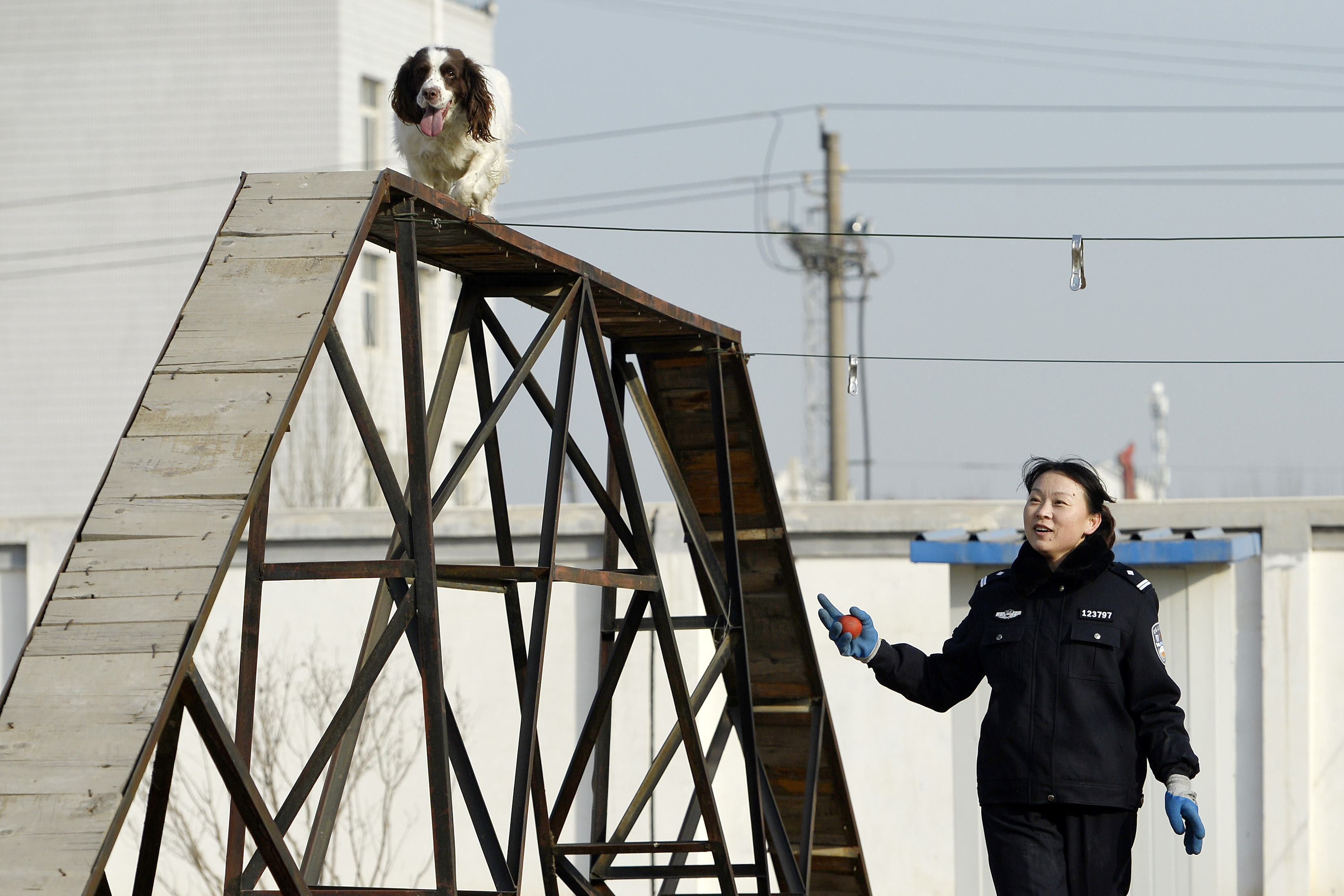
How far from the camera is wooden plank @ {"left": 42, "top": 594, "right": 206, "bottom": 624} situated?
4.00 metres

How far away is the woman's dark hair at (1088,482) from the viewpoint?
4.82 metres

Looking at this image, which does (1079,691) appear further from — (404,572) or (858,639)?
(404,572)

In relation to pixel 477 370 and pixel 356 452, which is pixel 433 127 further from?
pixel 356 452

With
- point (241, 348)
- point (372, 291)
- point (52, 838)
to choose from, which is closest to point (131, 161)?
point (372, 291)

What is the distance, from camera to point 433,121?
6.11 meters

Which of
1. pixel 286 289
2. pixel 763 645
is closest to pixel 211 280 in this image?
pixel 286 289

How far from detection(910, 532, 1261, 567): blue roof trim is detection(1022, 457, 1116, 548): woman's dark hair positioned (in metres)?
5.68

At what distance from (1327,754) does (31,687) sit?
30.4ft

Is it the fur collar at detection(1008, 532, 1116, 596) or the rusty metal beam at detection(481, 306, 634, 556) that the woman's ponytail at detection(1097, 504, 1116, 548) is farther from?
the rusty metal beam at detection(481, 306, 634, 556)

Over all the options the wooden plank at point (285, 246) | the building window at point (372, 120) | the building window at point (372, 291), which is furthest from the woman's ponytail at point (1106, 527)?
the building window at point (372, 120)

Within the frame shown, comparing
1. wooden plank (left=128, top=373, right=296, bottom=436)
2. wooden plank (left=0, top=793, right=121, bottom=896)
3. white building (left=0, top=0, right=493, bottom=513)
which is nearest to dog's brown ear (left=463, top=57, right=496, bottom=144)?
wooden plank (left=128, top=373, right=296, bottom=436)

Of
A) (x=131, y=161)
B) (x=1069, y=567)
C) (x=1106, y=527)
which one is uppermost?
(x=131, y=161)

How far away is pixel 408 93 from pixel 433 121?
0.16 meters

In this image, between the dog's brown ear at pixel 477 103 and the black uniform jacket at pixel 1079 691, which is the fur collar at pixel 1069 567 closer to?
the black uniform jacket at pixel 1079 691
